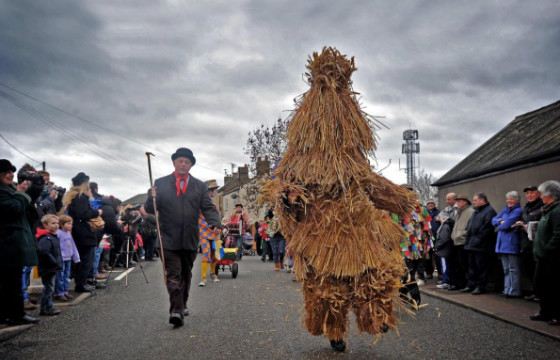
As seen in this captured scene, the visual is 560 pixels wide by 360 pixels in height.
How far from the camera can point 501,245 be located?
911 centimetres

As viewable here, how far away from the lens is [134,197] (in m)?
112

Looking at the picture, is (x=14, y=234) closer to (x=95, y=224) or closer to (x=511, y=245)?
(x=95, y=224)

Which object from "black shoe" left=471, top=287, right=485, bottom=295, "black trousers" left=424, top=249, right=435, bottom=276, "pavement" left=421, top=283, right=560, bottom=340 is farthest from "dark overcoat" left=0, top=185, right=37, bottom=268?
"black trousers" left=424, top=249, right=435, bottom=276

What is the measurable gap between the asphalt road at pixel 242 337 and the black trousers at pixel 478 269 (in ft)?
5.85

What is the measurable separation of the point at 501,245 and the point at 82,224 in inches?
302

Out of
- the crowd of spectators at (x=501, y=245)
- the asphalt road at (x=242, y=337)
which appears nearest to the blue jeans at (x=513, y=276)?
the crowd of spectators at (x=501, y=245)

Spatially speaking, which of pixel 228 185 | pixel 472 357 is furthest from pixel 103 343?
pixel 228 185

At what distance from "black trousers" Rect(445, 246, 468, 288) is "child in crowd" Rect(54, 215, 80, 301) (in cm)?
725

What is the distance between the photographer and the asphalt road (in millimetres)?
4910

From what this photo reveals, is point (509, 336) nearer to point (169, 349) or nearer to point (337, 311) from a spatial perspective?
point (337, 311)

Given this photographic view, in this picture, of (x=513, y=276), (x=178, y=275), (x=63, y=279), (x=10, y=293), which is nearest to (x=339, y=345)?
(x=178, y=275)

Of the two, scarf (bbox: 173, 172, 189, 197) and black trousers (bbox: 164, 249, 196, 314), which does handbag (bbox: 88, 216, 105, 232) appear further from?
black trousers (bbox: 164, 249, 196, 314)

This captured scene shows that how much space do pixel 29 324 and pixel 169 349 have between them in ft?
7.96

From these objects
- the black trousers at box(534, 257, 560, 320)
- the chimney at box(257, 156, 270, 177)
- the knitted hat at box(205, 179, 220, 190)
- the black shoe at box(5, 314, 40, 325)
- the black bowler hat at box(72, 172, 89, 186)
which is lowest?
the black shoe at box(5, 314, 40, 325)
